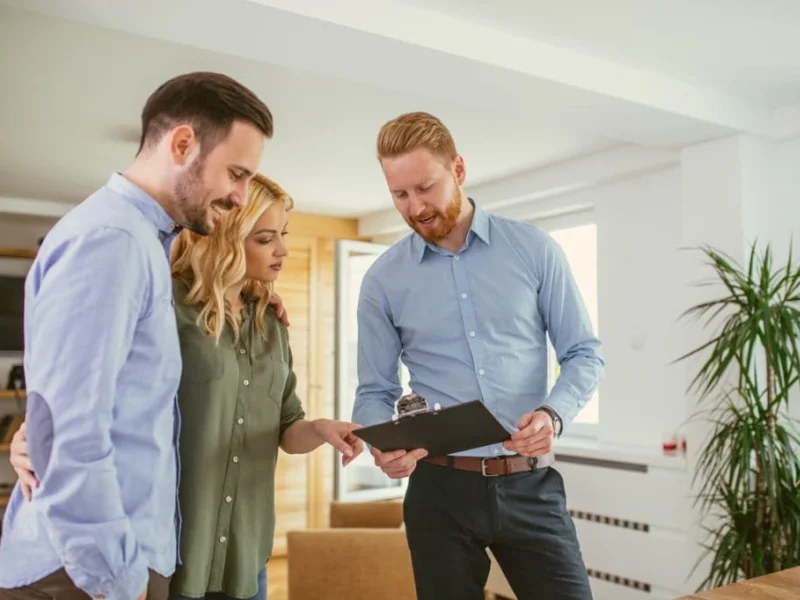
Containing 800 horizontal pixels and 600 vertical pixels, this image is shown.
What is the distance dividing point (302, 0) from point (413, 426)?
1.48 metres

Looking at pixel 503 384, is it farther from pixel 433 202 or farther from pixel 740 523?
pixel 740 523

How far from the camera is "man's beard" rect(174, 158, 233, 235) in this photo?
1.23 meters

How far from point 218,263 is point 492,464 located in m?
0.72

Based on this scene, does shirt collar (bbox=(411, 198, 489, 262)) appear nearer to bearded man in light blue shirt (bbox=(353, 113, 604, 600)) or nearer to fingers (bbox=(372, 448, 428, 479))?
bearded man in light blue shirt (bbox=(353, 113, 604, 600))

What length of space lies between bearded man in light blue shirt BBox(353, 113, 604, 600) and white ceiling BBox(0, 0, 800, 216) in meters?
0.91

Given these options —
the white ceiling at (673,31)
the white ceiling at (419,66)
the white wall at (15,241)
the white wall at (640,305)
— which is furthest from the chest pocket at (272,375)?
the white wall at (15,241)

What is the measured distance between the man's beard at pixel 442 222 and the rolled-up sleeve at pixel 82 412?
91 cm

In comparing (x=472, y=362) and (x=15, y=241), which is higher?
(x=15, y=241)

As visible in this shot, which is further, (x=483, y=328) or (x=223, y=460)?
(x=483, y=328)

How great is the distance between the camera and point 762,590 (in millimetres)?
1440

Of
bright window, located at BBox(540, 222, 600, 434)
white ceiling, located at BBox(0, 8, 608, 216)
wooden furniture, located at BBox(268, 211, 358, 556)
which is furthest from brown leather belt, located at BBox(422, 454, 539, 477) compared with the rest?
wooden furniture, located at BBox(268, 211, 358, 556)

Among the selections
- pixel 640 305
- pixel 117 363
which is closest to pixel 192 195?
pixel 117 363

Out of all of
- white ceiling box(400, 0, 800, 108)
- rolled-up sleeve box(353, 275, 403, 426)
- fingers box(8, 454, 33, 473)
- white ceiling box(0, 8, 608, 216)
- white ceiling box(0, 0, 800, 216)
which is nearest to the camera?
fingers box(8, 454, 33, 473)

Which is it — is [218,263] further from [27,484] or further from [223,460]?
[27,484]
